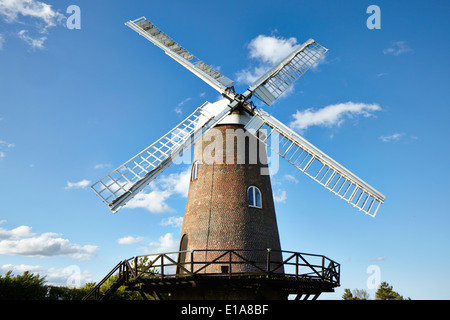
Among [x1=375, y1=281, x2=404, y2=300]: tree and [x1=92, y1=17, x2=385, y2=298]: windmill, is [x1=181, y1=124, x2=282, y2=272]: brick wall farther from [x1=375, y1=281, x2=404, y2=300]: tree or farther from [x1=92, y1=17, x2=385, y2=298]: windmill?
[x1=375, y1=281, x2=404, y2=300]: tree

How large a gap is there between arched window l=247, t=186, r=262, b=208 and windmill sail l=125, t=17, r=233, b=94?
4.31m

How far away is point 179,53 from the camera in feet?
59.1

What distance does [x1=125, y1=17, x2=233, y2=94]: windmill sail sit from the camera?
16719 millimetres

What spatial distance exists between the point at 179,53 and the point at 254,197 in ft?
Result: 25.9

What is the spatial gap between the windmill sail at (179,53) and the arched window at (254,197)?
4.31 m

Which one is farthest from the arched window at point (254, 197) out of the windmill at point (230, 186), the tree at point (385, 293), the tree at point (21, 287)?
the tree at point (385, 293)

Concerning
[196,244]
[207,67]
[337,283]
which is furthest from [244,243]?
[207,67]

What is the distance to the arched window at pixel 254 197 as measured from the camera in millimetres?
14480

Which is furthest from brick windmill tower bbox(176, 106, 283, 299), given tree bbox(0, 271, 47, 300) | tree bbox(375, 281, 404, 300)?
tree bbox(375, 281, 404, 300)

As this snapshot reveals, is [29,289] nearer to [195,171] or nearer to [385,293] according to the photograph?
[195,171]

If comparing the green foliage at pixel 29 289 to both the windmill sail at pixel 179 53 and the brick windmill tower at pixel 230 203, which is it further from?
the windmill sail at pixel 179 53

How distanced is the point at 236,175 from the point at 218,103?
131 inches
